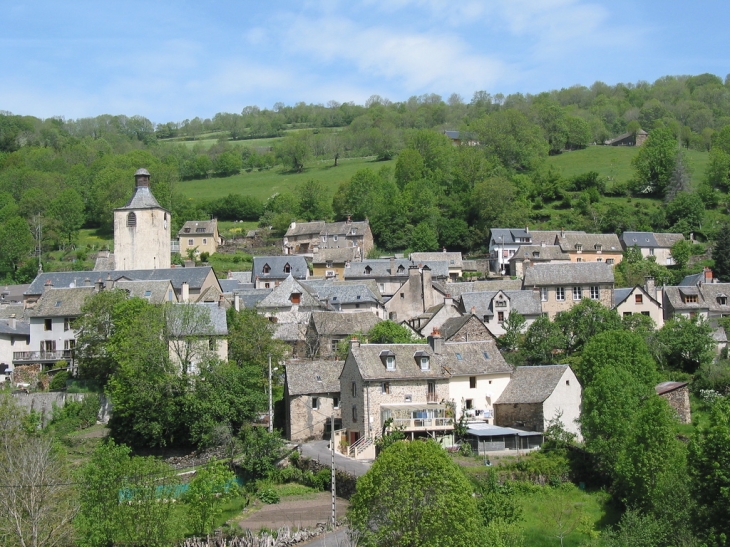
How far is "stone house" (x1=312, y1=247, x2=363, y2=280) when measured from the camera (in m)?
94.0

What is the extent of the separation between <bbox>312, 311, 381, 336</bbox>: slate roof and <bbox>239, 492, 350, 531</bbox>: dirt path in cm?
1905

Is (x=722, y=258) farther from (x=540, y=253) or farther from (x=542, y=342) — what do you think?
(x=542, y=342)

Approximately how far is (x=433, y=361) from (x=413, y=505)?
58.6 feet

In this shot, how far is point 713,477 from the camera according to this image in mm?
36000

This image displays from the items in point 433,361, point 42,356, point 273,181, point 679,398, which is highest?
point 273,181

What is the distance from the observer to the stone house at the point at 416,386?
158ft

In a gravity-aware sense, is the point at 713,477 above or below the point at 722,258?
below

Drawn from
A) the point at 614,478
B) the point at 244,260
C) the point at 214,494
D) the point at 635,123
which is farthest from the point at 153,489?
the point at 635,123

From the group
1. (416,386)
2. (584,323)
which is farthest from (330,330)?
(584,323)

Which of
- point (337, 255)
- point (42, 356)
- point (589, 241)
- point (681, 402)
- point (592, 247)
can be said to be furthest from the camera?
point (589, 241)

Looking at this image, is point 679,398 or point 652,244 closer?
point 679,398

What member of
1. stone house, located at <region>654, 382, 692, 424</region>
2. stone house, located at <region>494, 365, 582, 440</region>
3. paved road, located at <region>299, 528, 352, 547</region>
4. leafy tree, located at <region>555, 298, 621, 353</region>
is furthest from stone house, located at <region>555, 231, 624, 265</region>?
paved road, located at <region>299, 528, 352, 547</region>

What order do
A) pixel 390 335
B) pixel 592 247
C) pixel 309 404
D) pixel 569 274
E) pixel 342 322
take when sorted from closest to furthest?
pixel 309 404
pixel 390 335
pixel 342 322
pixel 569 274
pixel 592 247

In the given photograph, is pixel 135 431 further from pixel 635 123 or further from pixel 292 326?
pixel 635 123
